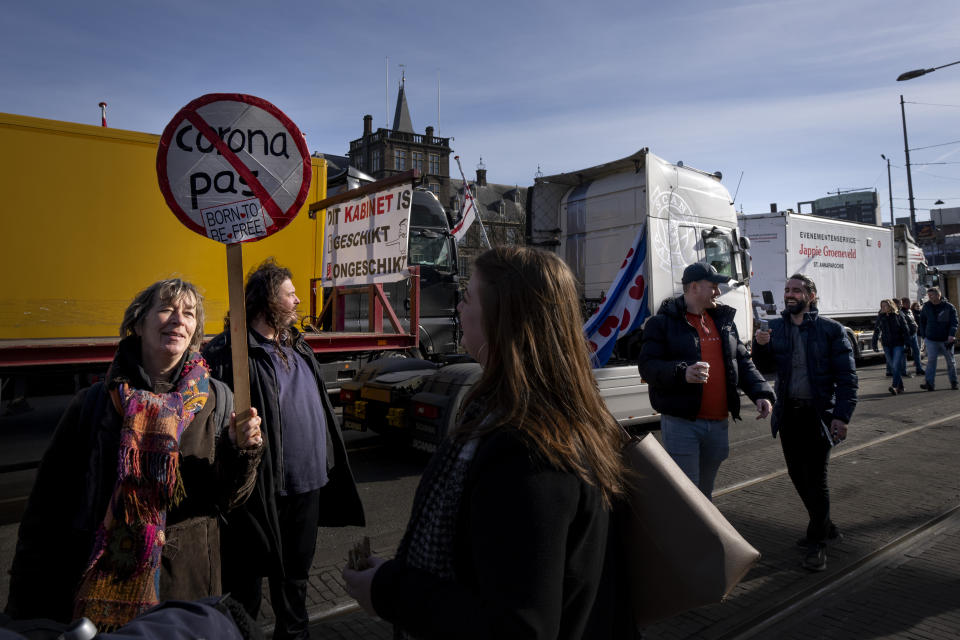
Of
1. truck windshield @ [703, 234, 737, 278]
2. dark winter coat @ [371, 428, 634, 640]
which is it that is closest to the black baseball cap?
dark winter coat @ [371, 428, 634, 640]

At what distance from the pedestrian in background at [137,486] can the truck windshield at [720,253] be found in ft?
21.8

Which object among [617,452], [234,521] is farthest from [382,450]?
[617,452]

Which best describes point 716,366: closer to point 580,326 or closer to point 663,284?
point 580,326

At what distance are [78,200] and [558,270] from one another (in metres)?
7.02

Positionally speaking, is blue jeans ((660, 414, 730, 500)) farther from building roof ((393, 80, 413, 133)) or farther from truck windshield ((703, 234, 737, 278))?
building roof ((393, 80, 413, 133))

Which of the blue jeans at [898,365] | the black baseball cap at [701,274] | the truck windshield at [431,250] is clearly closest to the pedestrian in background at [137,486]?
the black baseball cap at [701,274]

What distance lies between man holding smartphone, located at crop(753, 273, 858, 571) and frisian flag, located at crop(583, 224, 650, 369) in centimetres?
258

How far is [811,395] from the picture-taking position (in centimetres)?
408

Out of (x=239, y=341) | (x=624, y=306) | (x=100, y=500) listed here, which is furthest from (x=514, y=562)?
(x=624, y=306)

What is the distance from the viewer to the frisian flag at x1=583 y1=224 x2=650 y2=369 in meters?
6.87

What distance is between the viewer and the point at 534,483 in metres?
1.12

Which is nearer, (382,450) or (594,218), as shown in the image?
(382,450)

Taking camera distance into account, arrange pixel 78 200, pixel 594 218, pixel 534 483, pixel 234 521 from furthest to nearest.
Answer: pixel 594 218 < pixel 78 200 < pixel 234 521 < pixel 534 483

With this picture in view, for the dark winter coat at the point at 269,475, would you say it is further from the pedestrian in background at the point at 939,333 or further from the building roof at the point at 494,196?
the building roof at the point at 494,196
